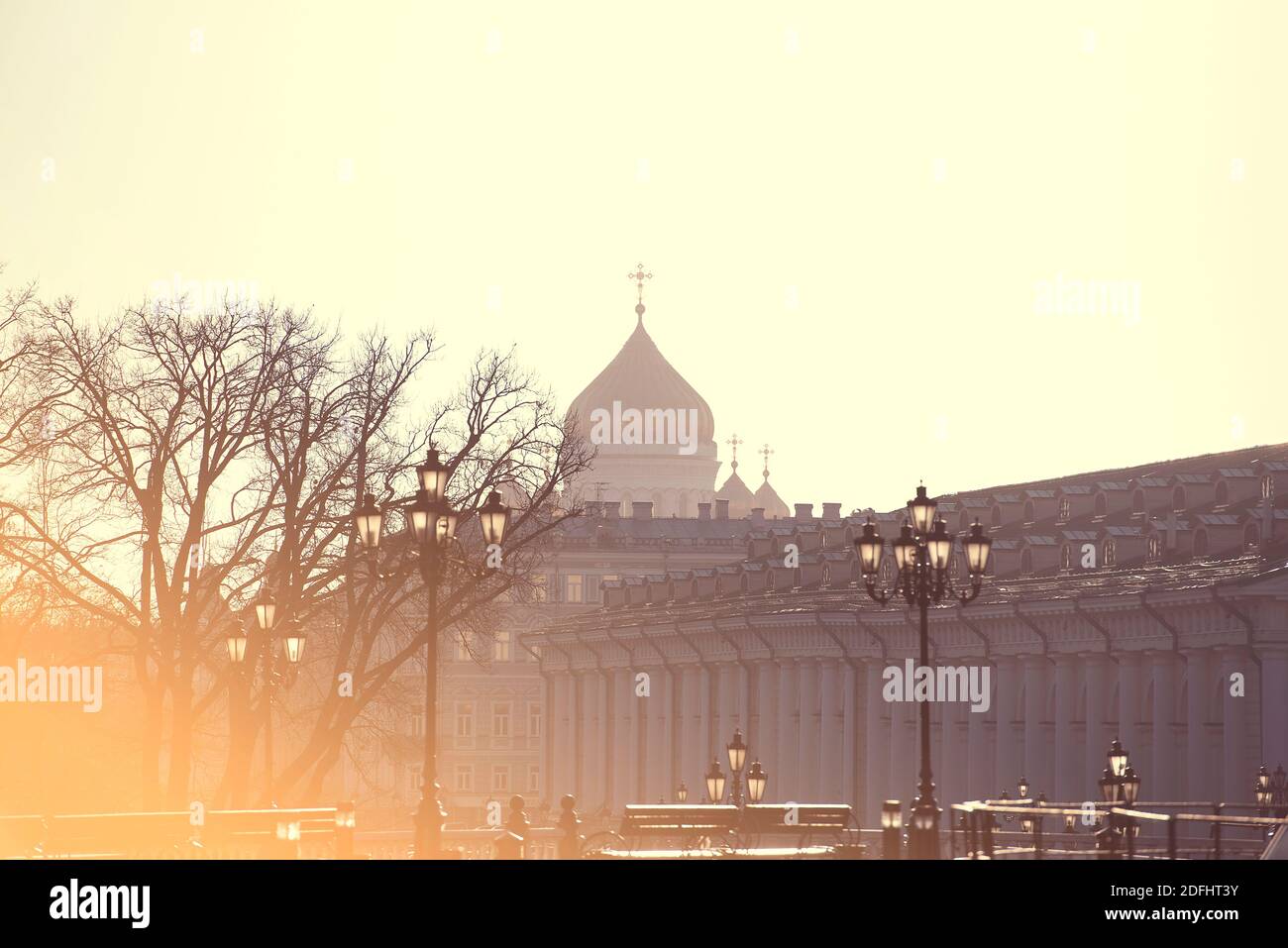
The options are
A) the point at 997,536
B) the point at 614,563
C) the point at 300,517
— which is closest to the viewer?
the point at 300,517

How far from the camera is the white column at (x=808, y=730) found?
349 ft

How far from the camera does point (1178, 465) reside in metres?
98.0

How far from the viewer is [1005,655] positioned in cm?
9188

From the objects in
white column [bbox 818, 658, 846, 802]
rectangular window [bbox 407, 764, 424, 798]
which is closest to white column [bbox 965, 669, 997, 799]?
white column [bbox 818, 658, 846, 802]

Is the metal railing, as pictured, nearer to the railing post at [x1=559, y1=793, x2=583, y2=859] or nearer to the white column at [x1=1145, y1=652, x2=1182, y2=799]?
the railing post at [x1=559, y1=793, x2=583, y2=859]

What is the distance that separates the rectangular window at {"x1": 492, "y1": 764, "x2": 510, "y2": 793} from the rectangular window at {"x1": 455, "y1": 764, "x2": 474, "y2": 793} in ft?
A: 3.93

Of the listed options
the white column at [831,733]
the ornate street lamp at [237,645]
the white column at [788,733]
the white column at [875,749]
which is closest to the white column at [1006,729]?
the white column at [875,749]

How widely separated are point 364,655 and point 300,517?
2.98 metres

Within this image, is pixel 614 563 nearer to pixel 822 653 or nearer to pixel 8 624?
pixel 822 653

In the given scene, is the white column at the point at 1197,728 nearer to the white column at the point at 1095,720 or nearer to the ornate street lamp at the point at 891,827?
the white column at the point at 1095,720

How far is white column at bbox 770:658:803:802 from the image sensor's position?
108 metres

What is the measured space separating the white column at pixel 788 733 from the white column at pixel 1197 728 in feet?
97.6

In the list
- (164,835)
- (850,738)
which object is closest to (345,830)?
(164,835)
